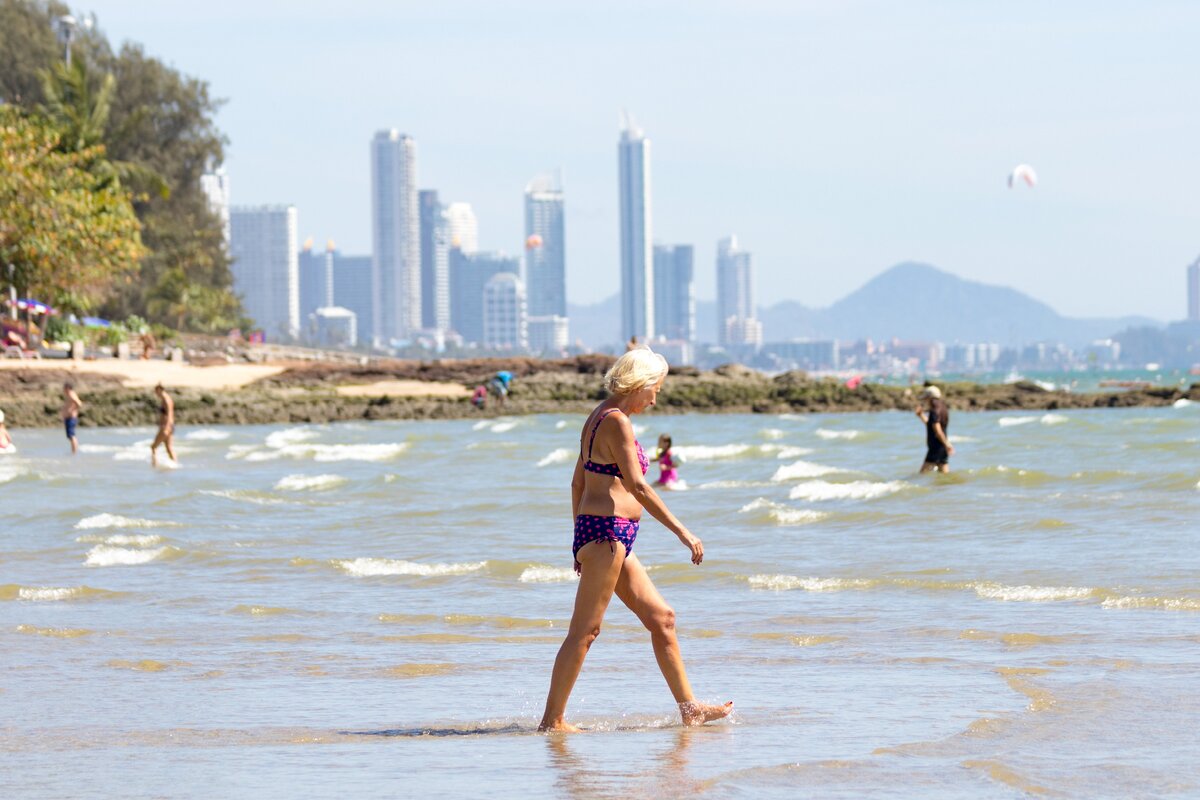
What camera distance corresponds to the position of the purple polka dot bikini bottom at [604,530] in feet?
22.0

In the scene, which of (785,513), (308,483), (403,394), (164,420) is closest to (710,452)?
(308,483)

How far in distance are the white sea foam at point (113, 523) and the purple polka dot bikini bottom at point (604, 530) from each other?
1116 centimetres

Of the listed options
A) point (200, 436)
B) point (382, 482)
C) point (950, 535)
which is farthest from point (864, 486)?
point (200, 436)

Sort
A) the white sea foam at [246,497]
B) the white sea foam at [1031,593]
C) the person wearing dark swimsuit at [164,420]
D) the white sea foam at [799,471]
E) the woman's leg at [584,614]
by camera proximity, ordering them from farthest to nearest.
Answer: the person wearing dark swimsuit at [164,420], the white sea foam at [799,471], the white sea foam at [246,497], the white sea foam at [1031,593], the woman's leg at [584,614]

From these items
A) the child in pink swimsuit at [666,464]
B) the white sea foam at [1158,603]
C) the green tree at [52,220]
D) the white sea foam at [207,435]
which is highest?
the green tree at [52,220]

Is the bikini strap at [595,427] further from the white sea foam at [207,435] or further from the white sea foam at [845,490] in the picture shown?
the white sea foam at [207,435]

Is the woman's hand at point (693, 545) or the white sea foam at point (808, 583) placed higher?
the woman's hand at point (693, 545)

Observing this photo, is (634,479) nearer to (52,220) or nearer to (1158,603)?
(1158,603)

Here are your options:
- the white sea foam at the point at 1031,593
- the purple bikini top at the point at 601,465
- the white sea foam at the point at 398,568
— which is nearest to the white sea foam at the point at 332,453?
the white sea foam at the point at 398,568

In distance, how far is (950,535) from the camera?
50.0ft

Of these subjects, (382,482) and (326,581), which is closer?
(326,581)

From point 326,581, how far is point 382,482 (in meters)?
10.6

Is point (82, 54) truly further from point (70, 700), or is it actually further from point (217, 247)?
point (70, 700)

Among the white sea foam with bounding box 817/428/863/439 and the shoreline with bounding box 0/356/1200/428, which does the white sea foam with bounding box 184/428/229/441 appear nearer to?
the shoreline with bounding box 0/356/1200/428
